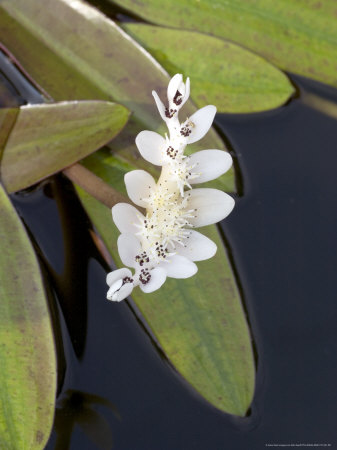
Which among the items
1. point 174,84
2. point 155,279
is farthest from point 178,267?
point 174,84

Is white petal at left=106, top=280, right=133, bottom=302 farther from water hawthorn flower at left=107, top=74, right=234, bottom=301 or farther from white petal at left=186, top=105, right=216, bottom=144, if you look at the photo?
white petal at left=186, top=105, right=216, bottom=144

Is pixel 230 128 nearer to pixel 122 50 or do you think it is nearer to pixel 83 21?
pixel 122 50

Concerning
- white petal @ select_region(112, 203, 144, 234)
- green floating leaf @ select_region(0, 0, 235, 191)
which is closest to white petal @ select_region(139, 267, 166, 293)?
white petal @ select_region(112, 203, 144, 234)

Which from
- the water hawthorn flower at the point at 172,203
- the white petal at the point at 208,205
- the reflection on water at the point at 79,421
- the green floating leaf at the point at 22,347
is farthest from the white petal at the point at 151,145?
the reflection on water at the point at 79,421

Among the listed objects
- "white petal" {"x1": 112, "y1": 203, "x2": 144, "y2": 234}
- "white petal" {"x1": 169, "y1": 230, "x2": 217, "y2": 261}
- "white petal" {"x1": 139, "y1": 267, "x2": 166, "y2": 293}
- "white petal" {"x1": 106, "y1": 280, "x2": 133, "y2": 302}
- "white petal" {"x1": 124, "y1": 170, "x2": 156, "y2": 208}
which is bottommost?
"white petal" {"x1": 169, "y1": 230, "x2": 217, "y2": 261}

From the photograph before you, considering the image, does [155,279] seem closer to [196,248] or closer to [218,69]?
[196,248]

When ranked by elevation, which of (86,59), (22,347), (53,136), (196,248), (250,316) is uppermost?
(86,59)
